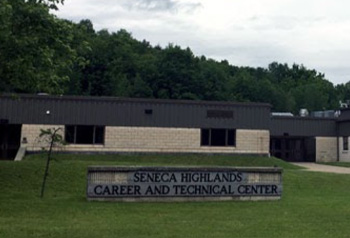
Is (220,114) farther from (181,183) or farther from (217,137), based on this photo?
(181,183)

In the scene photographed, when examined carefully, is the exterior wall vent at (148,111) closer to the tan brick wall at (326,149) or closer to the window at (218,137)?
the window at (218,137)

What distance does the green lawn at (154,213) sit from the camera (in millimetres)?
10469

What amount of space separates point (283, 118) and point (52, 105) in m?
20.4

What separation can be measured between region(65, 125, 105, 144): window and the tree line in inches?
118

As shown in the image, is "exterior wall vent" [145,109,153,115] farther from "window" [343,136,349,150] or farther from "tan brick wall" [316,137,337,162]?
"window" [343,136,349,150]

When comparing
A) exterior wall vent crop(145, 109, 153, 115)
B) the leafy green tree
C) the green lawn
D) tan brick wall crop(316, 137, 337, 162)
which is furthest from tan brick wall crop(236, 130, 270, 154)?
the leafy green tree

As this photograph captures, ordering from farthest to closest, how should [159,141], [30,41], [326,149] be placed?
[326,149]
[159,141]
[30,41]

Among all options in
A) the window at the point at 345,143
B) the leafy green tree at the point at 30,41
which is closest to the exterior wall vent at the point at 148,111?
the window at the point at 345,143

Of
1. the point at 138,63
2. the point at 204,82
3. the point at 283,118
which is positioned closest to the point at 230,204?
the point at 283,118

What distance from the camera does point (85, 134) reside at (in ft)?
118

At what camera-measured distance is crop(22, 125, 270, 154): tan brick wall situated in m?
35.3

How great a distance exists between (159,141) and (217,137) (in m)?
4.40

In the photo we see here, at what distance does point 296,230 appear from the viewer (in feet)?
35.9

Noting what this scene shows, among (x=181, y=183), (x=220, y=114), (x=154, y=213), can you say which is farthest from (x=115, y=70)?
(x=154, y=213)
